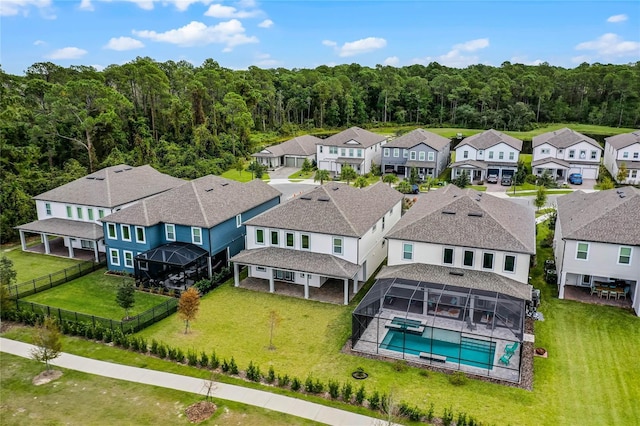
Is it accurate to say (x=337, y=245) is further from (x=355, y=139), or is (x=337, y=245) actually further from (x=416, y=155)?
(x=355, y=139)

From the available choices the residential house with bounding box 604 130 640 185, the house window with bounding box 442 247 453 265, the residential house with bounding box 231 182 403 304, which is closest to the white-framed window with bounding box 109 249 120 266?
the residential house with bounding box 231 182 403 304

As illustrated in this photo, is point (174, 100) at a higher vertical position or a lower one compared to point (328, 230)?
higher

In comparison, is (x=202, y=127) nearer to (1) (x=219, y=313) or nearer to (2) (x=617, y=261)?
(1) (x=219, y=313)

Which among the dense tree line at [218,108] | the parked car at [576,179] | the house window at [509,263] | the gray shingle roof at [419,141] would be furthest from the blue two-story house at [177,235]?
the parked car at [576,179]

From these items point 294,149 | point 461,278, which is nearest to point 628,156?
point 461,278

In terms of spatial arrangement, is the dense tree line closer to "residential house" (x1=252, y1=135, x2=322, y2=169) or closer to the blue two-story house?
"residential house" (x1=252, y1=135, x2=322, y2=169)

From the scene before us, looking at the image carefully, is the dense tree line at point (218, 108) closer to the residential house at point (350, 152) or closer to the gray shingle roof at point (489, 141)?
the residential house at point (350, 152)

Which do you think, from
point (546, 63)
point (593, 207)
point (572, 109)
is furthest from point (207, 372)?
point (546, 63)

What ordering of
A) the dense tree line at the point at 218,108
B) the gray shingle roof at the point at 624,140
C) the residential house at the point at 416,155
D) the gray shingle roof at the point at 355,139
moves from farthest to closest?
1. the gray shingle roof at the point at 355,139
2. the residential house at the point at 416,155
3. the gray shingle roof at the point at 624,140
4. the dense tree line at the point at 218,108
